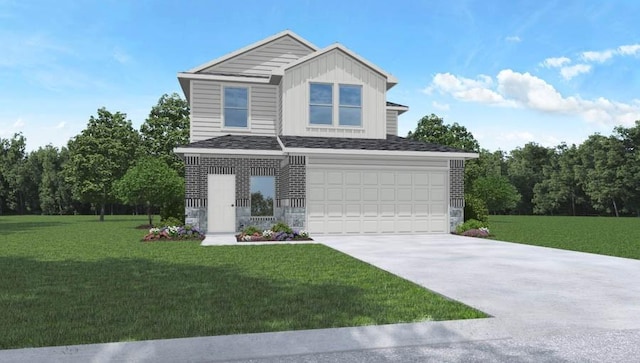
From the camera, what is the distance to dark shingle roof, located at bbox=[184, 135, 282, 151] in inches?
776

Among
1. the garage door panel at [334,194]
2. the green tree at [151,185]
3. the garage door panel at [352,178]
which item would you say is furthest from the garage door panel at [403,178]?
the green tree at [151,185]

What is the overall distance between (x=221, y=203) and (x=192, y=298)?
13.2 m

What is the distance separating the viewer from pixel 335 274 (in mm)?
9672

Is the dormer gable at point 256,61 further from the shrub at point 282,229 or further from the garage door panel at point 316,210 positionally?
the shrub at point 282,229

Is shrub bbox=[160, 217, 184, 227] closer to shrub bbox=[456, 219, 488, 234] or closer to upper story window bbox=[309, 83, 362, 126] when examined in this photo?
upper story window bbox=[309, 83, 362, 126]

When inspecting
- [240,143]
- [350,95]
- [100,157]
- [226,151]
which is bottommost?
[226,151]

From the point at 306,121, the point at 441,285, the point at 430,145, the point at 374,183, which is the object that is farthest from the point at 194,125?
the point at 441,285

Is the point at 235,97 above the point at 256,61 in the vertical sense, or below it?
below

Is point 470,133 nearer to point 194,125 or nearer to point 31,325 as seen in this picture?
point 194,125

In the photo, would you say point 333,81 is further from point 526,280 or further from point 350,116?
point 526,280

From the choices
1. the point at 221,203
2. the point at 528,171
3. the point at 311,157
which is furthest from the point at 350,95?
the point at 528,171

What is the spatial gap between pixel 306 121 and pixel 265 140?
6.73 feet

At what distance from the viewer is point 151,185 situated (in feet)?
91.6

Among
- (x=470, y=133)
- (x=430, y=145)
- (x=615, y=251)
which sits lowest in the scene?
(x=615, y=251)
